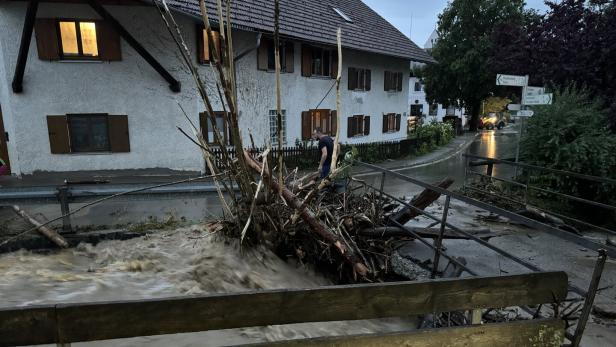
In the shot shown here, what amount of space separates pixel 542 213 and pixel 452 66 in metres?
29.4

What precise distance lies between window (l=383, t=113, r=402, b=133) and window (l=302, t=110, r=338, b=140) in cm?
517

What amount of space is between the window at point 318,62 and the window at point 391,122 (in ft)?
19.6

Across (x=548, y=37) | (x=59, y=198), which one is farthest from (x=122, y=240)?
(x=548, y=37)

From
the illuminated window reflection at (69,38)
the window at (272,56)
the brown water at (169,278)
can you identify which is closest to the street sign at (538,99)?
the brown water at (169,278)

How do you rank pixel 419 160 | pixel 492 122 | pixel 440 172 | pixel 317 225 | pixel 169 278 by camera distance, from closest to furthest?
pixel 169 278 < pixel 317 225 < pixel 440 172 < pixel 419 160 < pixel 492 122

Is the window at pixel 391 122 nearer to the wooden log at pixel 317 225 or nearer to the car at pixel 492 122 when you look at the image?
the wooden log at pixel 317 225

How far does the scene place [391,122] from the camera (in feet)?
83.8

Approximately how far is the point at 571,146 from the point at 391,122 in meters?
16.6

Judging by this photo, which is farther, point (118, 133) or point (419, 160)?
point (419, 160)

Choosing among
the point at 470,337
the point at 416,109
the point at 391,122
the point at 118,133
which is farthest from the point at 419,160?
the point at 416,109

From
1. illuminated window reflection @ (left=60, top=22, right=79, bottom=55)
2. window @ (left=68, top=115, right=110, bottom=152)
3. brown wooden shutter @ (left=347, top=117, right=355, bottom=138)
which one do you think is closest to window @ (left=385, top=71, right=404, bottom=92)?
brown wooden shutter @ (left=347, top=117, right=355, bottom=138)

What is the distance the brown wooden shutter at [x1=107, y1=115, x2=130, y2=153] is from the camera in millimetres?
13719

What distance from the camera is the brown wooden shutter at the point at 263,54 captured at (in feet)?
52.7

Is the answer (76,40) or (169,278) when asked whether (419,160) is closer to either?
(76,40)
